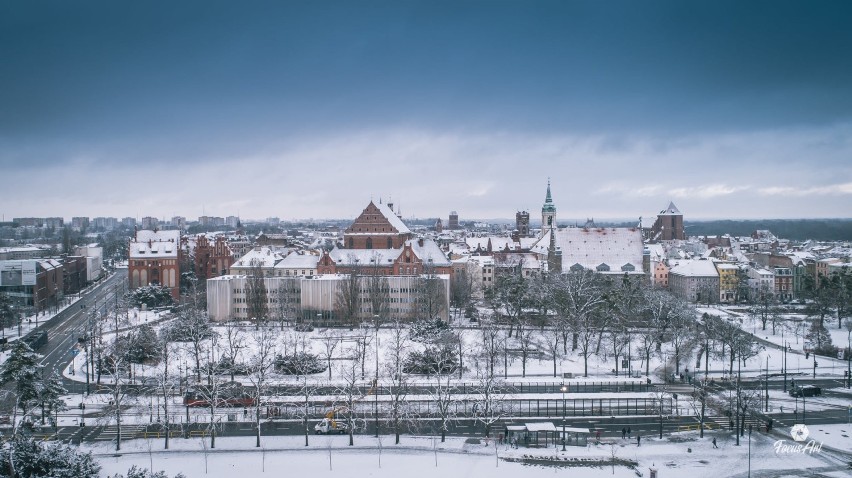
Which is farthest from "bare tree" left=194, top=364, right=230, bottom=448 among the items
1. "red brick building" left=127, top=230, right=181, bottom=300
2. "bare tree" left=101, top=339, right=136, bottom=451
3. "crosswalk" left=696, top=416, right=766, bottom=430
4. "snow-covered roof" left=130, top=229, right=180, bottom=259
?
"snow-covered roof" left=130, top=229, right=180, bottom=259

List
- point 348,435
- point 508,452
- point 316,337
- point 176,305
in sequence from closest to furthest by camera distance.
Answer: point 508,452, point 348,435, point 316,337, point 176,305

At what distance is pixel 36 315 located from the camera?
72000mm

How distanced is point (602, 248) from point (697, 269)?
13097 mm

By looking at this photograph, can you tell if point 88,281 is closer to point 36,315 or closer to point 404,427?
point 36,315

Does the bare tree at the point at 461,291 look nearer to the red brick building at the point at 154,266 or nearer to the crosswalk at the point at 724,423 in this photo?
the red brick building at the point at 154,266

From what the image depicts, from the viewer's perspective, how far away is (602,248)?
90250 millimetres

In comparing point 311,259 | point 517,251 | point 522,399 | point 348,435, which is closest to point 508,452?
point 522,399

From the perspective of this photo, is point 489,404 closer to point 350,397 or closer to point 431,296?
point 350,397

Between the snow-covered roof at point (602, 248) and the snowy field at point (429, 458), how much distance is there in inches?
2169

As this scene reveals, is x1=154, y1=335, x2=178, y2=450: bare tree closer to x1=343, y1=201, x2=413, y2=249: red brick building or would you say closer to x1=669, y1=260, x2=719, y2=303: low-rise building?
x1=343, y1=201, x2=413, y2=249: red brick building

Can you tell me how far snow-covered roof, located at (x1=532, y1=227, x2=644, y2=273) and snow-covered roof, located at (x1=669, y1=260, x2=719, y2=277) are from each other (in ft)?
22.6

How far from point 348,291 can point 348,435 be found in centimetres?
3365

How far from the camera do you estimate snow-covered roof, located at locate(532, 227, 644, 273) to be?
88438 millimetres

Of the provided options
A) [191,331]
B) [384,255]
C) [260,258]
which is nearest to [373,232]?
[384,255]
